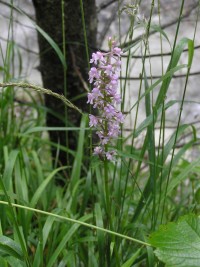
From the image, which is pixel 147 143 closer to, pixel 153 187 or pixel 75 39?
pixel 153 187

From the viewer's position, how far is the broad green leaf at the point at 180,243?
1023mm

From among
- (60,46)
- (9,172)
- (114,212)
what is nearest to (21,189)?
(9,172)

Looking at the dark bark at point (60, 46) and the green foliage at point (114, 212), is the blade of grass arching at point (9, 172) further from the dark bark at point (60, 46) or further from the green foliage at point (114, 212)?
the dark bark at point (60, 46)

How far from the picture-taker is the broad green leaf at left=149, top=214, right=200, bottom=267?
1023mm

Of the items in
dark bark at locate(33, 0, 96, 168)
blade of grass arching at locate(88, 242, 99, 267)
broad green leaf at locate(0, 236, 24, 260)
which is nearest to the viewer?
broad green leaf at locate(0, 236, 24, 260)

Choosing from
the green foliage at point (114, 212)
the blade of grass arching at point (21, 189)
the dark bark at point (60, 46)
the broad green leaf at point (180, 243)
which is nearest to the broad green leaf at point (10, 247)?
the green foliage at point (114, 212)

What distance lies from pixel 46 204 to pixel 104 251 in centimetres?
46

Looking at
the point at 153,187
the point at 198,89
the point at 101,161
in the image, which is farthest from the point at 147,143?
the point at 198,89

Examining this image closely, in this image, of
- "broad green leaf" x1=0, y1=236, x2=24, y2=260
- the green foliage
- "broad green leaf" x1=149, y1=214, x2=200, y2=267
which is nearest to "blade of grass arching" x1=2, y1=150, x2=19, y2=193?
the green foliage

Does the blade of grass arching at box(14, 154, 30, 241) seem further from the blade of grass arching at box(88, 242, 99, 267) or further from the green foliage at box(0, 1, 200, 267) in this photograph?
the blade of grass arching at box(88, 242, 99, 267)

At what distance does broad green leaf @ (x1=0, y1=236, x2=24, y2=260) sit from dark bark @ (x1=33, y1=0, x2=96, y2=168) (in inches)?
36.4

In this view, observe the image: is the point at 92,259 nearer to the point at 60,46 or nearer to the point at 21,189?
the point at 21,189

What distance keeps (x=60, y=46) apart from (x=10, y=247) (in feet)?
3.53

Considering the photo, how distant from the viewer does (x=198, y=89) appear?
3.64 metres
